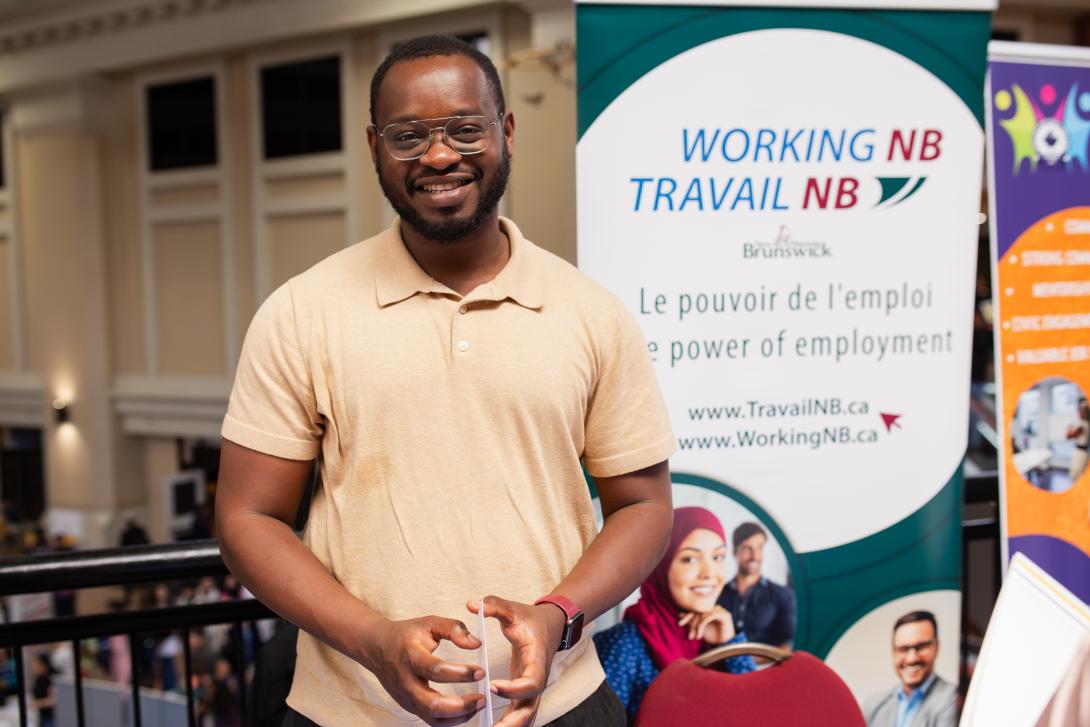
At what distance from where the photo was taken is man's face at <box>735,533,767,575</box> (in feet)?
6.69

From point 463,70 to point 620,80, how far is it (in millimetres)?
718

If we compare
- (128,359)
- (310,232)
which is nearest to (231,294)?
(310,232)

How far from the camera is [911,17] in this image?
202 cm

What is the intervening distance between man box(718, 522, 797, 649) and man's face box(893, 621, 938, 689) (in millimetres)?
271

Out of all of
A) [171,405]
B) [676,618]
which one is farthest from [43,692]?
[676,618]

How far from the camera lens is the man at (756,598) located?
203 cm

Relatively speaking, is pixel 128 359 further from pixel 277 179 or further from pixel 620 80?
pixel 620 80

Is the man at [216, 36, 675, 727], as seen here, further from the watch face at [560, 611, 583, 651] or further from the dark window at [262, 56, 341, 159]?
the dark window at [262, 56, 341, 159]

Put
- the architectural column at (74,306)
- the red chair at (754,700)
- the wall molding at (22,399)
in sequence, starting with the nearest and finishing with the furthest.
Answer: the red chair at (754,700)
the architectural column at (74,306)
the wall molding at (22,399)

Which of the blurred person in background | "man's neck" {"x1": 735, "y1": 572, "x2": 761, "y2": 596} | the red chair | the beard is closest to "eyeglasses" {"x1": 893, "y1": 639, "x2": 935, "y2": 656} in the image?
"man's neck" {"x1": 735, "y1": 572, "x2": 761, "y2": 596}

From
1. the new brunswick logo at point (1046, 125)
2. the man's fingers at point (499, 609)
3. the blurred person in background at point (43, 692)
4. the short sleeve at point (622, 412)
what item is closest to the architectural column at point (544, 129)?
the blurred person in background at point (43, 692)

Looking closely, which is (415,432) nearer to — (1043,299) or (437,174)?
(437,174)

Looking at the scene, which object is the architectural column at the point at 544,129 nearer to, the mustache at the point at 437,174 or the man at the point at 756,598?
the man at the point at 756,598

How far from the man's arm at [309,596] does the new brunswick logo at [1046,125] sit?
6.06 ft
